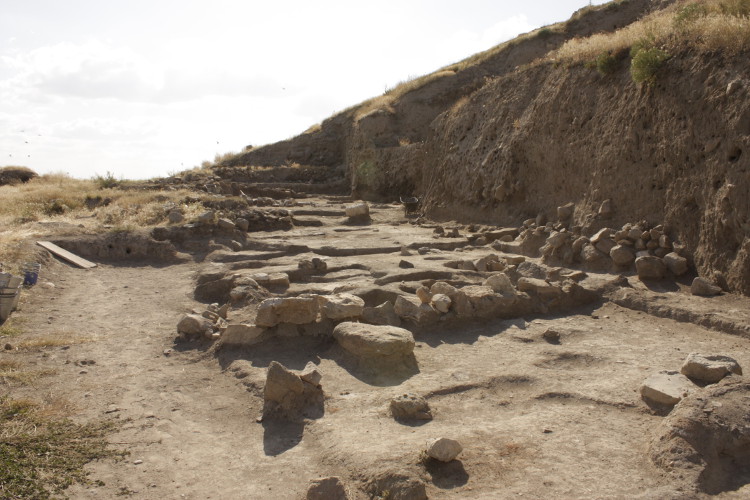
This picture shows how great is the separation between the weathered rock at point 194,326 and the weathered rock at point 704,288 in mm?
4970

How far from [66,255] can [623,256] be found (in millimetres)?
7807

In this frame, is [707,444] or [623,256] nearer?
[707,444]

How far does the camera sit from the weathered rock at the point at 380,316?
19.2ft

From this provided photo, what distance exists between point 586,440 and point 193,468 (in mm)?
2247

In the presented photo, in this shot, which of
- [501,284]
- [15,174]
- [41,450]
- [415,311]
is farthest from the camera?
[15,174]

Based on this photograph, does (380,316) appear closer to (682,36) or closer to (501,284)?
(501,284)

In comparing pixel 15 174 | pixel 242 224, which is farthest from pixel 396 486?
pixel 15 174

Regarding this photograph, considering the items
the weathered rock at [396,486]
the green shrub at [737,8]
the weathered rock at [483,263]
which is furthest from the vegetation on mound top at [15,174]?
the weathered rock at [396,486]

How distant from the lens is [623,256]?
737cm

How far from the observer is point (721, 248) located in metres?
6.53

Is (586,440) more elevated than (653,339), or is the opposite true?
(586,440)

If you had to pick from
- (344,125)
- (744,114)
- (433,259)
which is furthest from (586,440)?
(344,125)

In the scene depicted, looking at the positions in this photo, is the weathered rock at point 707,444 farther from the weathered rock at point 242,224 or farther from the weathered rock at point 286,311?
the weathered rock at point 242,224

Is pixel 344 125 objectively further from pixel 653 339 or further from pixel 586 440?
pixel 586 440
